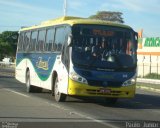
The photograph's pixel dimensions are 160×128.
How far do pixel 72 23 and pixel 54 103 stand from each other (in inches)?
111

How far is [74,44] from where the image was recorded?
1819 centimetres

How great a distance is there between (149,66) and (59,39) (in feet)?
144

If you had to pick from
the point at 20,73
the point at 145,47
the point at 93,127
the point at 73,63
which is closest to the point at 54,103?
the point at 73,63

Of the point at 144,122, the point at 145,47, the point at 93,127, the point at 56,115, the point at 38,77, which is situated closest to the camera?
the point at 93,127

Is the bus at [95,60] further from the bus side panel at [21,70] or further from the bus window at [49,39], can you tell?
the bus side panel at [21,70]

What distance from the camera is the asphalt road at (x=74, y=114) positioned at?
511 inches

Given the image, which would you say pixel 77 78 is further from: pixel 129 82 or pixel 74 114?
pixel 74 114

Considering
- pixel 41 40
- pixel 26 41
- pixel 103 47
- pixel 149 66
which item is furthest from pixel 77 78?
pixel 149 66

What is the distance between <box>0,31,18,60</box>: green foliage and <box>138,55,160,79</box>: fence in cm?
5608

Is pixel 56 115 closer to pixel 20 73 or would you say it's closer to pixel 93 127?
pixel 93 127

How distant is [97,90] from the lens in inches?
705

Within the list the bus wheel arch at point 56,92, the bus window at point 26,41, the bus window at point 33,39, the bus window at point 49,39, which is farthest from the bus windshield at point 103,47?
the bus window at point 26,41

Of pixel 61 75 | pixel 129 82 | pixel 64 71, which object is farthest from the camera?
pixel 61 75

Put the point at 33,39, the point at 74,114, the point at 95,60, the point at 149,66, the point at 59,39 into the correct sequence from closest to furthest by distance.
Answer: the point at 74,114 → the point at 95,60 → the point at 59,39 → the point at 33,39 → the point at 149,66
